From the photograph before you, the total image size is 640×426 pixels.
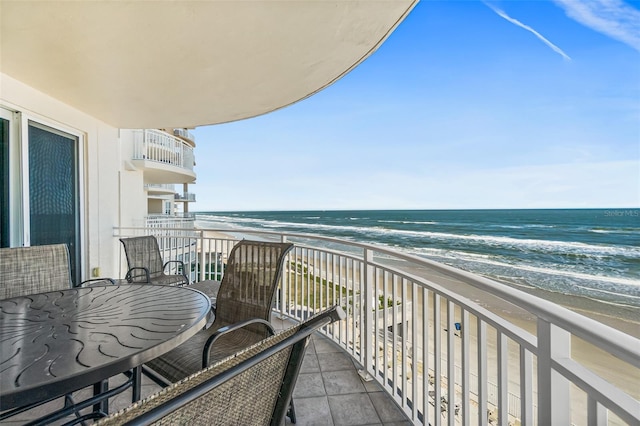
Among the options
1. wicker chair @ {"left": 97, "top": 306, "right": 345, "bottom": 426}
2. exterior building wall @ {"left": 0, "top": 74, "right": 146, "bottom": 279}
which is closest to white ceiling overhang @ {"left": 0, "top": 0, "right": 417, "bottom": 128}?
exterior building wall @ {"left": 0, "top": 74, "right": 146, "bottom": 279}

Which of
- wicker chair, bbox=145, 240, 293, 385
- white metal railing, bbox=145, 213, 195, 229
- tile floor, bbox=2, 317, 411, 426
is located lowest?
tile floor, bbox=2, 317, 411, 426

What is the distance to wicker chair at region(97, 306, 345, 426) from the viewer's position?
0.46 meters

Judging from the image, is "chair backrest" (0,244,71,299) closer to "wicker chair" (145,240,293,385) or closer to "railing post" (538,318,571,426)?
"wicker chair" (145,240,293,385)

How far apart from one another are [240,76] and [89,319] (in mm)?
2022

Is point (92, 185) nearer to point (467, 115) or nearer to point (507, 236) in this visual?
point (467, 115)

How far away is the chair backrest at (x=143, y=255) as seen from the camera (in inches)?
128

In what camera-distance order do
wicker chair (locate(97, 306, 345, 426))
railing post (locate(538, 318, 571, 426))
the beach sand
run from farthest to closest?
1. the beach sand
2. railing post (locate(538, 318, 571, 426))
3. wicker chair (locate(97, 306, 345, 426))

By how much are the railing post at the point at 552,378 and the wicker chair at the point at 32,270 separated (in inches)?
109

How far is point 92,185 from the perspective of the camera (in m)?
3.59

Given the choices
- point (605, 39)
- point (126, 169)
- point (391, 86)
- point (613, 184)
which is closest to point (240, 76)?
point (126, 169)

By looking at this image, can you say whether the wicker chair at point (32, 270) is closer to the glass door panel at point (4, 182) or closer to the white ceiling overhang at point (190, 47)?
the glass door panel at point (4, 182)

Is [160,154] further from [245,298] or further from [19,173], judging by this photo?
[245,298]

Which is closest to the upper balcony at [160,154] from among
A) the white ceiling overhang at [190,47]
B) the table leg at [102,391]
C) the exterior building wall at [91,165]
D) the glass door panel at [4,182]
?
the exterior building wall at [91,165]

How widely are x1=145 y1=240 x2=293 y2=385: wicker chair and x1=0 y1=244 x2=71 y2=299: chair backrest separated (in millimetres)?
1119
